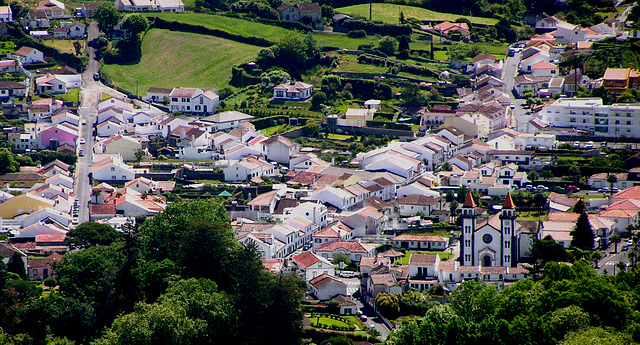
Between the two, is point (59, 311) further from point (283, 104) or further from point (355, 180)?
point (283, 104)

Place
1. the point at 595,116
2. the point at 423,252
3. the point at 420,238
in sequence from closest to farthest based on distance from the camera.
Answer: the point at 423,252
the point at 420,238
the point at 595,116

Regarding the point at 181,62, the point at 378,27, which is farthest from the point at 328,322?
the point at 378,27

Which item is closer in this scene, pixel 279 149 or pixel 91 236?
pixel 91 236

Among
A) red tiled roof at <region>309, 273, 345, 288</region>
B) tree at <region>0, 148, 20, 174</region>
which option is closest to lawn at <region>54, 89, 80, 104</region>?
tree at <region>0, 148, 20, 174</region>

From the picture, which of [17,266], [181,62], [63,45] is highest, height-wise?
[63,45]

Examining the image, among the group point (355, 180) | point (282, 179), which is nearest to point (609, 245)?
point (355, 180)

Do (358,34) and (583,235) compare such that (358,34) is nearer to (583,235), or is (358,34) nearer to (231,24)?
(231,24)

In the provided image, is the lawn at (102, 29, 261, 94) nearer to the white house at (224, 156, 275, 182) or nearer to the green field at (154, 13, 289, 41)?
the green field at (154, 13, 289, 41)

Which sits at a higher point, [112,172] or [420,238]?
[112,172]

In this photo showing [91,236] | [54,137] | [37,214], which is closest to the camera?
[91,236]
